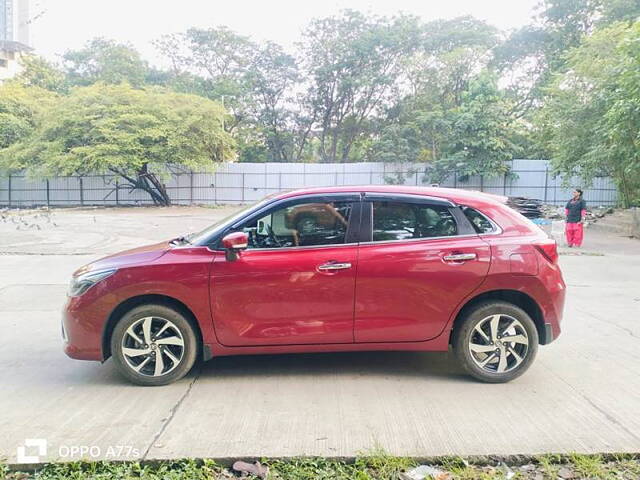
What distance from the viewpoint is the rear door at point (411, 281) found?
4.20m

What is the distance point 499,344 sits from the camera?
4297 millimetres

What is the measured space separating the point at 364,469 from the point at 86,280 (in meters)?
2.66

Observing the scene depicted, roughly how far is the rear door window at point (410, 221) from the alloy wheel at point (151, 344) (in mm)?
1856

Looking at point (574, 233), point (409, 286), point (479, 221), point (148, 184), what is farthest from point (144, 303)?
point (148, 184)

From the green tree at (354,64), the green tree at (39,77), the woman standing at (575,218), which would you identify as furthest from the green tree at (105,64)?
the woman standing at (575,218)

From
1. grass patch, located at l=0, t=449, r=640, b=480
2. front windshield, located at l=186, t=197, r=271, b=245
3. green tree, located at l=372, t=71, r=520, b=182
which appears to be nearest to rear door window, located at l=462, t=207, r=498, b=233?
front windshield, located at l=186, t=197, r=271, b=245

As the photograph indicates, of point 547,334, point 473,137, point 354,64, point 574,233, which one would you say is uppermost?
point 354,64

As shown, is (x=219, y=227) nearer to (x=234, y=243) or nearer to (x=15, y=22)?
(x=234, y=243)

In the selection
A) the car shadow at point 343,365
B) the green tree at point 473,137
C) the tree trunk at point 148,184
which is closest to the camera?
the car shadow at point 343,365

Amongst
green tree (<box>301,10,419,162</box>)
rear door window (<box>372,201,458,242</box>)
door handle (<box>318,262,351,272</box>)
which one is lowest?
door handle (<box>318,262,351,272</box>)

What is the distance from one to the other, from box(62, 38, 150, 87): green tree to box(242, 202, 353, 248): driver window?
Answer: 3826 cm

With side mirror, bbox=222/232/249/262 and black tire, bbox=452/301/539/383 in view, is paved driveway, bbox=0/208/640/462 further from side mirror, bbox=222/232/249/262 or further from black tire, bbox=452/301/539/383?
side mirror, bbox=222/232/249/262

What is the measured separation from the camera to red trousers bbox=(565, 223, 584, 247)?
43.8 feet

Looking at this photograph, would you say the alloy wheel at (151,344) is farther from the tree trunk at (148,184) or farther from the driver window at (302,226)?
the tree trunk at (148,184)
